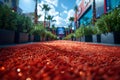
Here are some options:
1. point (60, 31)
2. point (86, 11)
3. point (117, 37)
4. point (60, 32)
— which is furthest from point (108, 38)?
point (60, 31)

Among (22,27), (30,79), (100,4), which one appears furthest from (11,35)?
(100,4)

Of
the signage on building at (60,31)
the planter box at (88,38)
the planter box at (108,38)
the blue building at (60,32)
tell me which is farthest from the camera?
the signage on building at (60,31)

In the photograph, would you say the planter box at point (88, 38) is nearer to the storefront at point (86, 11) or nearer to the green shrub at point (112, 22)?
the green shrub at point (112, 22)

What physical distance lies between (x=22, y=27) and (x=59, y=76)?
32.0 feet

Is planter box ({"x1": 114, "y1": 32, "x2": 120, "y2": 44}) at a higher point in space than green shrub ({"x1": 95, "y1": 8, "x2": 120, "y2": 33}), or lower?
lower

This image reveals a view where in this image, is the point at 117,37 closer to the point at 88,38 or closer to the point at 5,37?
the point at 5,37

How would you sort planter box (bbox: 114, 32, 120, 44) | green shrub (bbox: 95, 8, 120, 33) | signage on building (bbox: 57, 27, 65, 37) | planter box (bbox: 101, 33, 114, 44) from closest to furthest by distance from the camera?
1. planter box (bbox: 114, 32, 120, 44)
2. planter box (bbox: 101, 33, 114, 44)
3. green shrub (bbox: 95, 8, 120, 33)
4. signage on building (bbox: 57, 27, 65, 37)

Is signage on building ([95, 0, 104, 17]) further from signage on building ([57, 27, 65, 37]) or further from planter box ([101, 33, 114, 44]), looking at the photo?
signage on building ([57, 27, 65, 37])

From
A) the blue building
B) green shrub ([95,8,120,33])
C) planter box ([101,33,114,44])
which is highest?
the blue building

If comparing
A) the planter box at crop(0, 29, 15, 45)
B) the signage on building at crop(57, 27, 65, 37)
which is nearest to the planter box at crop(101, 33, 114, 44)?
the planter box at crop(0, 29, 15, 45)

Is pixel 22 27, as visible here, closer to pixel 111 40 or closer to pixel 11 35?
pixel 11 35

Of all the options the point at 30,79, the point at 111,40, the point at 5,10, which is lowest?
the point at 30,79

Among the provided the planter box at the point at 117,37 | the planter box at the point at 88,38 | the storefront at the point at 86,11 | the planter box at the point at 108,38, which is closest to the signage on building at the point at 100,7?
the storefront at the point at 86,11

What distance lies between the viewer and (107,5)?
2905 centimetres
